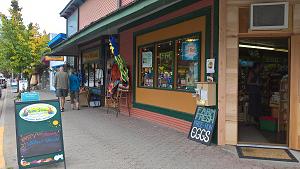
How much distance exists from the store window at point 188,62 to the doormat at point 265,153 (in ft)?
6.70

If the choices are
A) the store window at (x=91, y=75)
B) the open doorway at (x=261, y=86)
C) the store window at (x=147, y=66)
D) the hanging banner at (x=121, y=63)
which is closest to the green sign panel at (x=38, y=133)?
the open doorway at (x=261, y=86)

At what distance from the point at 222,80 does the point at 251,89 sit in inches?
118

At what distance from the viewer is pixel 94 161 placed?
19.7ft

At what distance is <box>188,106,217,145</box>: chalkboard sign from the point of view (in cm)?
710

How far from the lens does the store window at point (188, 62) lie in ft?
26.3

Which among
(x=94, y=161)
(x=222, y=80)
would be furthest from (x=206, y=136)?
(x=94, y=161)

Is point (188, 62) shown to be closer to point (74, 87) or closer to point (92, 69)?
point (74, 87)

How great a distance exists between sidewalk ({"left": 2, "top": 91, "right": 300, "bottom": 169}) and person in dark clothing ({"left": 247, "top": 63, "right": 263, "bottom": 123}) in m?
2.52

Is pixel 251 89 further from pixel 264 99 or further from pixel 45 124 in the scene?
pixel 45 124

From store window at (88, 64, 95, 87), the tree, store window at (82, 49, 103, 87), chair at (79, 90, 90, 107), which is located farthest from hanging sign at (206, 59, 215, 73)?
the tree

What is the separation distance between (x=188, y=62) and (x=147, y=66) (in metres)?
2.28

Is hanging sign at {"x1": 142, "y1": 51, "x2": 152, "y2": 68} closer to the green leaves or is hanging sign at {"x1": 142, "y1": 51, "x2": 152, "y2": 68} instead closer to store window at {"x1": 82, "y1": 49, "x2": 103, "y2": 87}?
store window at {"x1": 82, "y1": 49, "x2": 103, "y2": 87}

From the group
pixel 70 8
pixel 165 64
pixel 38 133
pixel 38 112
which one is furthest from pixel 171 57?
pixel 70 8

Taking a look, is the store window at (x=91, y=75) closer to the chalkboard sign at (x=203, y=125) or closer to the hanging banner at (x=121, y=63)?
→ the hanging banner at (x=121, y=63)
